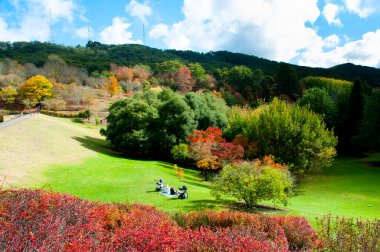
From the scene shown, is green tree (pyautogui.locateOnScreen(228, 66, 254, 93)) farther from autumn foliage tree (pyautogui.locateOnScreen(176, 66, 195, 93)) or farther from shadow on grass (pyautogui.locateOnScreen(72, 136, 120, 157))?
shadow on grass (pyautogui.locateOnScreen(72, 136, 120, 157))

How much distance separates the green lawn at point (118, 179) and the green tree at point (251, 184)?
155 centimetres

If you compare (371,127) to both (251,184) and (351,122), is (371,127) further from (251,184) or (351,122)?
(251,184)

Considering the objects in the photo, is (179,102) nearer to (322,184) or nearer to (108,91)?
(322,184)

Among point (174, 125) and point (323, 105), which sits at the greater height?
point (323, 105)

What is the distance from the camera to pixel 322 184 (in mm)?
33719

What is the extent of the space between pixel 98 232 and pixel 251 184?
41.3 ft

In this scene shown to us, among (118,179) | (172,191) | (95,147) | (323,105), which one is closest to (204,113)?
(95,147)

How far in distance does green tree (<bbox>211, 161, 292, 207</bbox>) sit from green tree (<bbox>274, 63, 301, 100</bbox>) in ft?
204

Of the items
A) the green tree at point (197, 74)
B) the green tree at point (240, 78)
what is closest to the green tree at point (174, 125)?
the green tree at point (240, 78)

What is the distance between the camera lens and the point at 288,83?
77000 millimetres

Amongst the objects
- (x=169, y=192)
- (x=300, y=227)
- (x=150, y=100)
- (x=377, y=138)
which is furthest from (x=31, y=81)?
(x=300, y=227)

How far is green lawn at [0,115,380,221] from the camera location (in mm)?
20188

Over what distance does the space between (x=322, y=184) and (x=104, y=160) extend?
2377cm

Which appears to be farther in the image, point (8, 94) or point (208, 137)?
point (8, 94)
